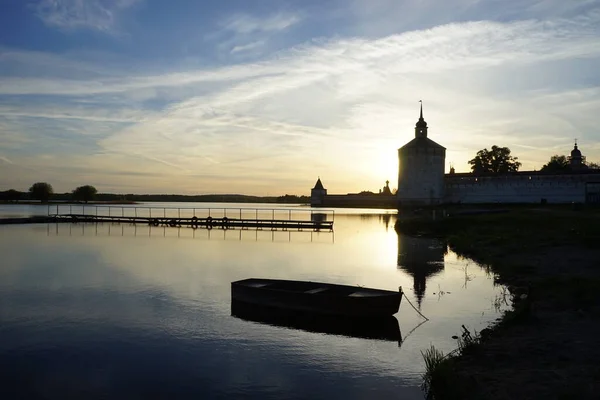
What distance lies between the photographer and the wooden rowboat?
→ 15.3m

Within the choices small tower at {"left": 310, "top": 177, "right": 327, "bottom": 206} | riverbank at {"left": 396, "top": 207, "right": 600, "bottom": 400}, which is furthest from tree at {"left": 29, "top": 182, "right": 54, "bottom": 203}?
riverbank at {"left": 396, "top": 207, "right": 600, "bottom": 400}

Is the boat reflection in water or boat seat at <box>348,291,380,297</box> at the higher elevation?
boat seat at <box>348,291,380,297</box>

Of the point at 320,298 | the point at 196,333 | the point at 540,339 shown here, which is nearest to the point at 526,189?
the point at 320,298

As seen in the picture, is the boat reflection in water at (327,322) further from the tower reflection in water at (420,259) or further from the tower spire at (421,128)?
the tower spire at (421,128)

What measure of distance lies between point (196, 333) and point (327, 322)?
149 inches

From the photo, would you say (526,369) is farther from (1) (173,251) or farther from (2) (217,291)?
(1) (173,251)

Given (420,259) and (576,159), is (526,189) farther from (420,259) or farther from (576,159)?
(420,259)

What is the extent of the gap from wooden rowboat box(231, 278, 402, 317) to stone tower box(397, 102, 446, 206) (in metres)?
72.1

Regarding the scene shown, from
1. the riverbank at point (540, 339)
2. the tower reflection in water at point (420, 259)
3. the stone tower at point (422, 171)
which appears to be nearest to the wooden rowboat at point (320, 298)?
the tower reflection in water at point (420, 259)

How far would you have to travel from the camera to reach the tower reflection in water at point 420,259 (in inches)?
915

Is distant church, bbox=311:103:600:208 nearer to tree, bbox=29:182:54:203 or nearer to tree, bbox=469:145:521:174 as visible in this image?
tree, bbox=469:145:521:174

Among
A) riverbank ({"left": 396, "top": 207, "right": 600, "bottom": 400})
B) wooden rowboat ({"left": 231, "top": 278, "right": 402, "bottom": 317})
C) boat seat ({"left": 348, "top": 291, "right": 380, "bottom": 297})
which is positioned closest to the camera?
riverbank ({"left": 396, "top": 207, "right": 600, "bottom": 400})

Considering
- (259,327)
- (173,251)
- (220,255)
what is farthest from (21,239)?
(259,327)

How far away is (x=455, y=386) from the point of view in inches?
352
